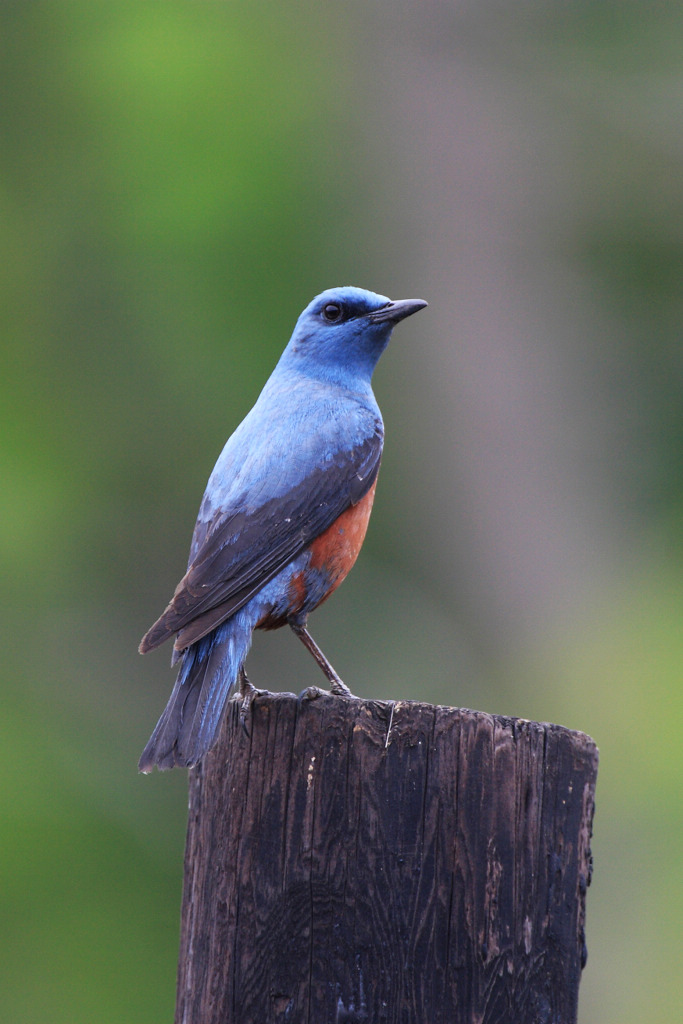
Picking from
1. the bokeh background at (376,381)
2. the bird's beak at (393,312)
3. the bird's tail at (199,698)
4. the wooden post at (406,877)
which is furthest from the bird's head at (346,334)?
the bokeh background at (376,381)

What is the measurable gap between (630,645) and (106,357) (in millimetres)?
6164

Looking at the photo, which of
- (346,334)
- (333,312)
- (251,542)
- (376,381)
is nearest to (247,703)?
(251,542)

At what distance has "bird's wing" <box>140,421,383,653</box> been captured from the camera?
4527 mm

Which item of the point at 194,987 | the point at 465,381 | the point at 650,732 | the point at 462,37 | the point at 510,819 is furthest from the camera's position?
the point at 462,37

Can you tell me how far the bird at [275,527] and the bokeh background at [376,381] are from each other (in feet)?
17.6

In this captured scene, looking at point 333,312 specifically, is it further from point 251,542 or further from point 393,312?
point 251,542

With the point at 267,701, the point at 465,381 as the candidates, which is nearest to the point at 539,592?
the point at 465,381

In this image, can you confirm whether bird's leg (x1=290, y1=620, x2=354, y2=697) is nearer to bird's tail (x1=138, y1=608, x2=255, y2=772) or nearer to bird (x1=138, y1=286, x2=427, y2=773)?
bird (x1=138, y1=286, x2=427, y2=773)

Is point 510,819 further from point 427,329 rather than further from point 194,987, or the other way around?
point 427,329

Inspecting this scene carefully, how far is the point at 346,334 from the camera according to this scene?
6027 mm

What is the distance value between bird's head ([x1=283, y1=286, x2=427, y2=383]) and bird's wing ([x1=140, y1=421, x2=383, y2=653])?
77 centimetres

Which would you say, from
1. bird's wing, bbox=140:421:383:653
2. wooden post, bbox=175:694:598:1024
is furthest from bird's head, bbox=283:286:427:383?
wooden post, bbox=175:694:598:1024

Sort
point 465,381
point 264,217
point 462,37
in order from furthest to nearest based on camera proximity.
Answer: point 264,217 < point 462,37 < point 465,381

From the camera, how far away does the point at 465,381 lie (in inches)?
455
